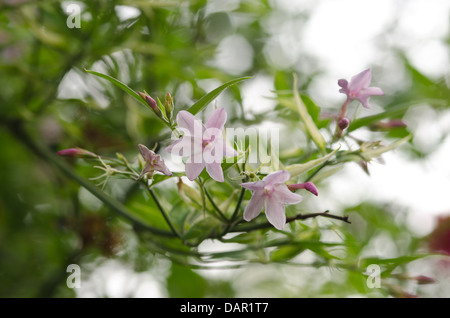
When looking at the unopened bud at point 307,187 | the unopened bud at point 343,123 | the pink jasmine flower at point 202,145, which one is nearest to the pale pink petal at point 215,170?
the pink jasmine flower at point 202,145

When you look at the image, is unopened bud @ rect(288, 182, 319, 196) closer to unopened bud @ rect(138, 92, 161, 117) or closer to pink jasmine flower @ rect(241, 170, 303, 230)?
pink jasmine flower @ rect(241, 170, 303, 230)

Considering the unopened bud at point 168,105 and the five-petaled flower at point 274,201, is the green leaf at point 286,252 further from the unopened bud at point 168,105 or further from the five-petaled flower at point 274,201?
the unopened bud at point 168,105

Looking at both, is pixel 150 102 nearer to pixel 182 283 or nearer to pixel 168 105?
pixel 168 105

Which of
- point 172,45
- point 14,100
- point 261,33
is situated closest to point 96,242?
point 14,100

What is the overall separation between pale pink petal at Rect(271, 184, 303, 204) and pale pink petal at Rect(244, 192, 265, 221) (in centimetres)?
2

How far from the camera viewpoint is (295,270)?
1585 mm

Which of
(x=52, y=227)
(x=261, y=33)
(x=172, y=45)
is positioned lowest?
(x=52, y=227)

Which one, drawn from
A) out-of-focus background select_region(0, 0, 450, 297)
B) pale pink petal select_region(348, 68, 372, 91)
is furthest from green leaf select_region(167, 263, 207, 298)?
pale pink petal select_region(348, 68, 372, 91)

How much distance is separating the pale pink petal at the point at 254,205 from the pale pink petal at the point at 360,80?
0.22m

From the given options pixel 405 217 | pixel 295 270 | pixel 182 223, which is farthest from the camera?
pixel 295 270

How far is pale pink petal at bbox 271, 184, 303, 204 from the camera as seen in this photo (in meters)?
0.58
